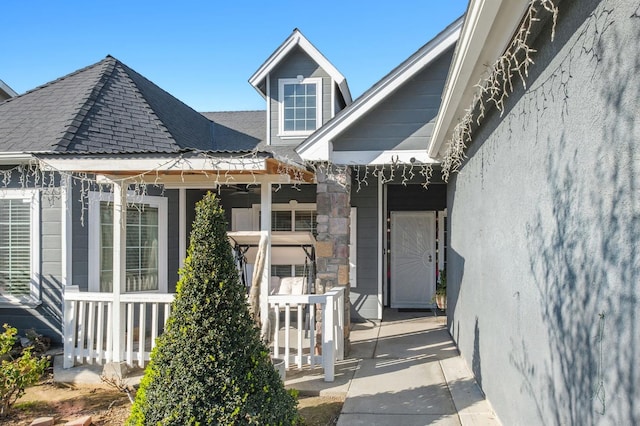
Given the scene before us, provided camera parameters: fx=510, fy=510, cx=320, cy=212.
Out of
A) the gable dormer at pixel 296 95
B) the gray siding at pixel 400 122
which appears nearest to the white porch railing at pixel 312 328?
the gray siding at pixel 400 122

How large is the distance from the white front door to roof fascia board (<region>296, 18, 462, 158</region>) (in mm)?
4166

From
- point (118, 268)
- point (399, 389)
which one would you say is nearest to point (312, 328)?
point (399, 389)

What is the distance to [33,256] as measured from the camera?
739cm

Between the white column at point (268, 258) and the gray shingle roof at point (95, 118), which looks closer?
the white column at point (268, 258)

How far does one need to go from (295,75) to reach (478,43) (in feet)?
23.8

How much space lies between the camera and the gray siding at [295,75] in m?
10.0

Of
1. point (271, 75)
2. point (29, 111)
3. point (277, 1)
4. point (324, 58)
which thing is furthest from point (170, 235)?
point (277, 1)

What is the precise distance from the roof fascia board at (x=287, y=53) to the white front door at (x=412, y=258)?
3.02 metres

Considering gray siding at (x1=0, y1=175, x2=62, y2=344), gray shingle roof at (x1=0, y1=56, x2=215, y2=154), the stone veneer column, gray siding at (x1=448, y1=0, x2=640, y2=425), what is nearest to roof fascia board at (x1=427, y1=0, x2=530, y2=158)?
gray siding at (x1=448, y1=0, x2=640, y2=425)

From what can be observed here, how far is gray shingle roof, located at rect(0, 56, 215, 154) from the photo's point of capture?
7578mm

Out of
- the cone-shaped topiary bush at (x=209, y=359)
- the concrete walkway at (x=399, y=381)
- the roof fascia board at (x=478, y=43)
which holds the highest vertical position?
the roof fascia board at (x=478, y=43)

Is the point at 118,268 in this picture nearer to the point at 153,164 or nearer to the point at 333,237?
the point at 153,164

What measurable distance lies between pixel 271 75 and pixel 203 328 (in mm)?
7424

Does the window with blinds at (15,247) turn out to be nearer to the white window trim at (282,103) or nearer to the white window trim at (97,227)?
the white window trim at (97,227)
